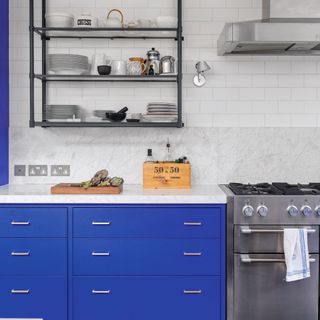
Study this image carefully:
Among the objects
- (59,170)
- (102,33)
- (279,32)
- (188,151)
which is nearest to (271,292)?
(188,151)

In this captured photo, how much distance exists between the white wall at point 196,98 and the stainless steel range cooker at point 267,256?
780 mm

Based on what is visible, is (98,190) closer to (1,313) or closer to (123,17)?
(1,313)

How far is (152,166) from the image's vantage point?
3.42 metres

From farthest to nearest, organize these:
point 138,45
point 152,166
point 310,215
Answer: point 138,45
point 152,166
point 310,215

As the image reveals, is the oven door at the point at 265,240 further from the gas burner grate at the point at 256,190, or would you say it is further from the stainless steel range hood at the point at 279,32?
the stainless steel range hood at the point at 279,32

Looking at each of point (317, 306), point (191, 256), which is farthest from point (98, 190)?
point (317, 306)

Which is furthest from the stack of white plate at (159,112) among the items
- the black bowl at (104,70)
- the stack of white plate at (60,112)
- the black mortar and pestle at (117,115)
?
the stack of white plate at (60,112)

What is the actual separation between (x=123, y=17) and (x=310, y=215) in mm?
2069

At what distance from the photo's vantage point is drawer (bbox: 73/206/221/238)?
294 cm

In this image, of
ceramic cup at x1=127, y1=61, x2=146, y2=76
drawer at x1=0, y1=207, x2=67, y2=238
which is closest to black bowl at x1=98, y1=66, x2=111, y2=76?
ceramic cup at x1=127, y1=61, x2=146, y2=76

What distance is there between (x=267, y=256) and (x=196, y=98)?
1.39 m

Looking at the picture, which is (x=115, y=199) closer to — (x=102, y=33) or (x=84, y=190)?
(x=84, y=190)

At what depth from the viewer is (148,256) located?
295cm

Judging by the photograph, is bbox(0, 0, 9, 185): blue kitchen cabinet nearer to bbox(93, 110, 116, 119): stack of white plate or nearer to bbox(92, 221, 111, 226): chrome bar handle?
bbox(93, 110, 116, 119): stack of white plate
